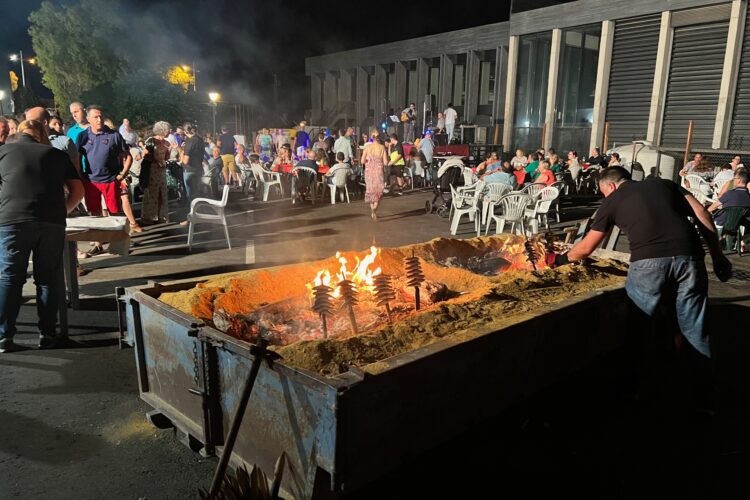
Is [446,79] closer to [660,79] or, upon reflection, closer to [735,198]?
[660,79]

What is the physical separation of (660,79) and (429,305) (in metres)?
17.5

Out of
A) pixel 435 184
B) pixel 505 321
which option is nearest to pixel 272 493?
pixel 505 321

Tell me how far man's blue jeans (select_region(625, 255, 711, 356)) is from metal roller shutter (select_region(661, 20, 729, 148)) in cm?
1591

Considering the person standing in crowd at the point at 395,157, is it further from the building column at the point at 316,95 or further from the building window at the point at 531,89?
the building column at the point at 316,95

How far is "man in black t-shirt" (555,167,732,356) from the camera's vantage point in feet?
13.0

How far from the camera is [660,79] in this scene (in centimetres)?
1794

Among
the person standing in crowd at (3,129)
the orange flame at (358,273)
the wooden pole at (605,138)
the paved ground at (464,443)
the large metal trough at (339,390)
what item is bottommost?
the paved ground at (464,443)

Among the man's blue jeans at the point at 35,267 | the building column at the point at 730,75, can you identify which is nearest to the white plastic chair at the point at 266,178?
the man's blue jeans at the point at 35,267

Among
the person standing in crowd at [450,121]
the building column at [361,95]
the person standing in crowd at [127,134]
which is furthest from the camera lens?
the building column at [361,95]

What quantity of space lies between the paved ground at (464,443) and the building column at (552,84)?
55.5ft

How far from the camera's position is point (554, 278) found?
14.9ft

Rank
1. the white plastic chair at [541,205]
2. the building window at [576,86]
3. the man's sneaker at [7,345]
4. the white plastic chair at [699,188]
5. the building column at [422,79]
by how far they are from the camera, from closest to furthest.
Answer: the man's sneaker at [7,345], the white plastic chair at [541,205], the white plastic chair at [699,188], the building window at [576,86], the building column at [422,79]

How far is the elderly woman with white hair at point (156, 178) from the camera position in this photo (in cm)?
1017

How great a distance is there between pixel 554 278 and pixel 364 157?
771cm
